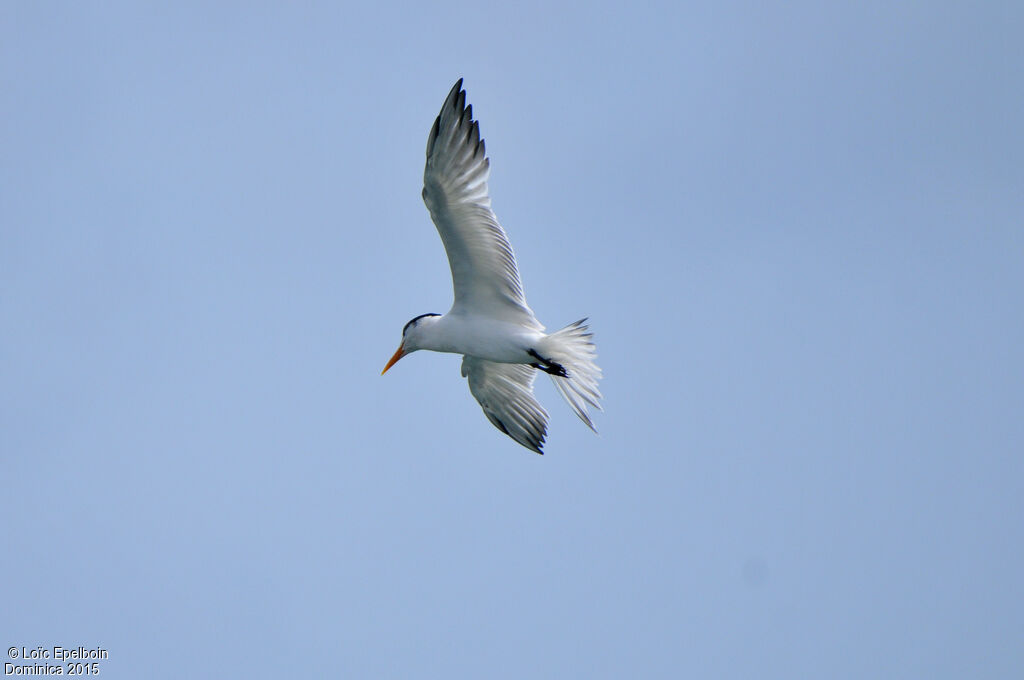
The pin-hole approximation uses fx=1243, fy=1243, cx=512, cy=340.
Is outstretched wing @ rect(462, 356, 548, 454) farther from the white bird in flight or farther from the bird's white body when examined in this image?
the bird's white body

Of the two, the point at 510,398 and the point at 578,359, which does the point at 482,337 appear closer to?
the point at 578,359

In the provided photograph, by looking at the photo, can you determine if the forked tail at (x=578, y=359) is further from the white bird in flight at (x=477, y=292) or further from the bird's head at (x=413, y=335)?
the bird's head at (x=413, y=335)

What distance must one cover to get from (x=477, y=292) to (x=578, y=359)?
1.05 meters

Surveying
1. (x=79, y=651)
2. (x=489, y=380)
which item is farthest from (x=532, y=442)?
(x=79, y=651)

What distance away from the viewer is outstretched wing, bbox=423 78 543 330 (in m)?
9.84

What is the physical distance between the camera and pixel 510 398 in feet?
38.7

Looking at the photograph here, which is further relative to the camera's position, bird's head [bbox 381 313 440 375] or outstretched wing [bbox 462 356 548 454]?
outstretched wing [bbox 462 356 548 454]

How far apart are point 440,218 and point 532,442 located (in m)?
2.56

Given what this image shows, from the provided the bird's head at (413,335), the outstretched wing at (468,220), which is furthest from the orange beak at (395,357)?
the outstretched wing at (468,220)

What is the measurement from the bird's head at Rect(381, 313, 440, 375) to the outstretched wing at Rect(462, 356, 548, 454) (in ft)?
2.09

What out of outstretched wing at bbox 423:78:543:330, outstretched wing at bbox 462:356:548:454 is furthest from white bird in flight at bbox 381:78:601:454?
outstretched wing at bbox 462:356:548:454

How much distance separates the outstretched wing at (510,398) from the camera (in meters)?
11.7

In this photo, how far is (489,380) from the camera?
11883 millimetres

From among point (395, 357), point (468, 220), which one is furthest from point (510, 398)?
point (468, 220)
